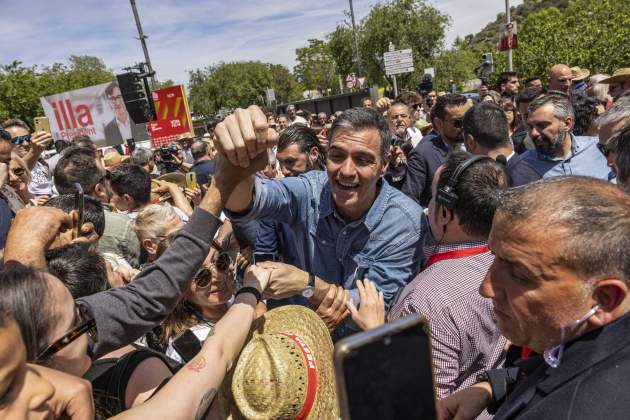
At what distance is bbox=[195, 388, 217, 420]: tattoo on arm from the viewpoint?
1.46 meters

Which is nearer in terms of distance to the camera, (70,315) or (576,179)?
(576,179)

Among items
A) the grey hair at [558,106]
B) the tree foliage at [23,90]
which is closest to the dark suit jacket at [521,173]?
the grey hair at [558,106]

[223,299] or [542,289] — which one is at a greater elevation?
[542,289]

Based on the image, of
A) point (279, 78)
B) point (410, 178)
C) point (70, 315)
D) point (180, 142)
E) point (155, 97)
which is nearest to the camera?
point (70, 315)

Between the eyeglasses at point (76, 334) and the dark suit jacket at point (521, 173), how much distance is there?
3157mm

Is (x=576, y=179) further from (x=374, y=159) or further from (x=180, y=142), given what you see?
(x=180, y=142)

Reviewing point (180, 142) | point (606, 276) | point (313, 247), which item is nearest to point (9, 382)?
point (606, 276)

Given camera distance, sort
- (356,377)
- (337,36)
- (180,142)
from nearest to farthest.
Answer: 1. (356,377)
2. (180,142)
3. (337,36)

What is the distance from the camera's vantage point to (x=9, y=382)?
1.01 metres

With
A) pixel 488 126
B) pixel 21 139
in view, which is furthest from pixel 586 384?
pixel 21 139

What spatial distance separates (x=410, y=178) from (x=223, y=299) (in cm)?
251

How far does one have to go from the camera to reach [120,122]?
475 inches

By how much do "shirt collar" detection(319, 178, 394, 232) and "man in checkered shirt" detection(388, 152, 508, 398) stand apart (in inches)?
12.6

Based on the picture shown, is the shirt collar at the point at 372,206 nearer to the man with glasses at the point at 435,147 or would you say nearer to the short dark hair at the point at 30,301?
the short dark hair at the point at 30,301
